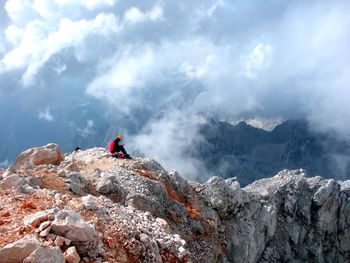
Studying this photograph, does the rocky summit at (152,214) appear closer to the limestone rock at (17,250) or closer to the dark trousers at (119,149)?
the limestone rock at (17,250)

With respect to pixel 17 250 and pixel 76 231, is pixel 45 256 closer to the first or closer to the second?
pixel 17 250

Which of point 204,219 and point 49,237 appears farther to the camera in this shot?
point 204,219

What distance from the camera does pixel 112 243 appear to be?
727 inches

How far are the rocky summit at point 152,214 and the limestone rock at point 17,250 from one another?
0.10 feet

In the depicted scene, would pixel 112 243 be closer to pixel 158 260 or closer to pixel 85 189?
pixel 158 260

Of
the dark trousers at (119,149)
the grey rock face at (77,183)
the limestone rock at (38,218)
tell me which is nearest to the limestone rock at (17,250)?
the limestone rock at (38,218)

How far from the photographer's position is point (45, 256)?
13.4 metres

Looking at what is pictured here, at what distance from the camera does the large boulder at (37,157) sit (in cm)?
3397

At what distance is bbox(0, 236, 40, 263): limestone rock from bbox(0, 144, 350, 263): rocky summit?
0.10 feet

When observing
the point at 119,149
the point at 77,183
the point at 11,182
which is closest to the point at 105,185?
the point at 77,183

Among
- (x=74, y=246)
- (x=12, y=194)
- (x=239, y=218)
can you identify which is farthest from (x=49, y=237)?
(x=239, y=218)

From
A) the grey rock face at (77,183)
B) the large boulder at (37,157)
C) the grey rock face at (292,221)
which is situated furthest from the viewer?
the grey rock face at (292,221)

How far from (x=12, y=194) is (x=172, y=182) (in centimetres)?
2176

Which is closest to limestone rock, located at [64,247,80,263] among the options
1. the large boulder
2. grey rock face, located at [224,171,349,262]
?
the large boulder
